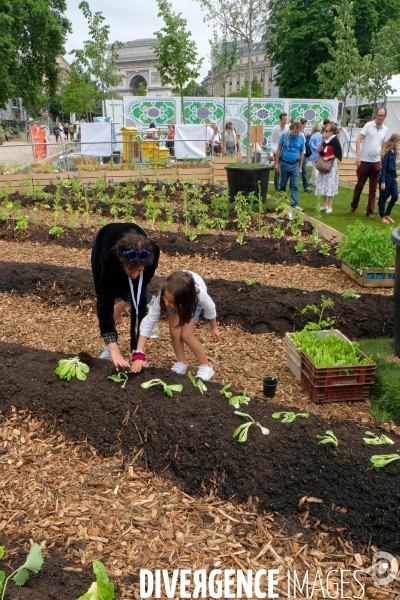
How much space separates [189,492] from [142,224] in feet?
22.9

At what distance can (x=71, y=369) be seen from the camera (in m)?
3.70

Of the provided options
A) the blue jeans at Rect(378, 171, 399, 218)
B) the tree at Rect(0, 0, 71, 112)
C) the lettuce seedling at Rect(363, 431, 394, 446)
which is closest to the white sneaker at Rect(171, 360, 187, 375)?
the lettuce seedling at Rect(363, 431, 394, 446)

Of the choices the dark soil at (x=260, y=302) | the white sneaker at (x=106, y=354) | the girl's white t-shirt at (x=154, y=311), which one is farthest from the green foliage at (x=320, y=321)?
the white sneaker at (x=106, y=354)

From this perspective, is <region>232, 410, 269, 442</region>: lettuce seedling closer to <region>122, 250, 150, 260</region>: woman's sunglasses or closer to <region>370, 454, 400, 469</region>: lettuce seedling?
<region>370, 454, 400, 469</region>: lettuce seedling

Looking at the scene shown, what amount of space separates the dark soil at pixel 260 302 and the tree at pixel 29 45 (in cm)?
2628

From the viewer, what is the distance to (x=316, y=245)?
7.49 m

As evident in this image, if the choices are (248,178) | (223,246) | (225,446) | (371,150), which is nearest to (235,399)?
(225,446)

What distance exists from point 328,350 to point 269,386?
1.82ft

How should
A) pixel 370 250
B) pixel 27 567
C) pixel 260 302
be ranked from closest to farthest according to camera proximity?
pixel 27 567 < pixel 260 302 < pixel 370 250

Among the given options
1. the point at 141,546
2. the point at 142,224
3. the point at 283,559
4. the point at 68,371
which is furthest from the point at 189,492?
the point at 142,224

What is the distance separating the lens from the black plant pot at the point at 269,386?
13.3 feet

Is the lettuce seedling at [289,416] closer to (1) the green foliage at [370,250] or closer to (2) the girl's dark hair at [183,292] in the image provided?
(2) the girl's dark hair at [183,292]

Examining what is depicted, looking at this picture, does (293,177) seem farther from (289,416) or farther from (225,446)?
(225,446)

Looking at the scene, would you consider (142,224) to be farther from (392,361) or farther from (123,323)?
(392,361)
